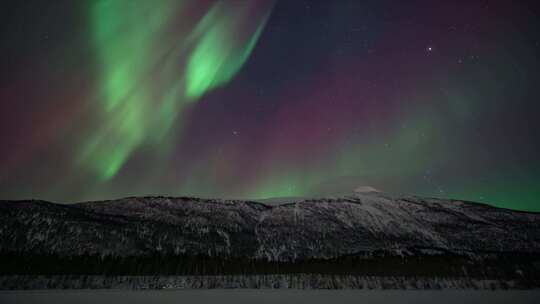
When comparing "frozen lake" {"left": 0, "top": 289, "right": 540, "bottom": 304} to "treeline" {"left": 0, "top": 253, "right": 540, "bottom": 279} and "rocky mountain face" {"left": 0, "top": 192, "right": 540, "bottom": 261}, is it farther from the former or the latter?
"rocky mountain face" {"left": 0, "top": 192, "right": 540, "bottom": 261}

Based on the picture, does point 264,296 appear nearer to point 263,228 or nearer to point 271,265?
point 271,265

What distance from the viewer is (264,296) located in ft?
130

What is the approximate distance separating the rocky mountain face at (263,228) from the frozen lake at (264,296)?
20.2 feet

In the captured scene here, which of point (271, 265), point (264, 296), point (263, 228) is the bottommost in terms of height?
point (264, 296)

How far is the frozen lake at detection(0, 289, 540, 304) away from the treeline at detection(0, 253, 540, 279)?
10.8ft

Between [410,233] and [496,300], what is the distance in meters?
18.4

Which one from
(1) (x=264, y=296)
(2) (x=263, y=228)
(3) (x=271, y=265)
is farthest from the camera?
(2) (x=263, y=228)

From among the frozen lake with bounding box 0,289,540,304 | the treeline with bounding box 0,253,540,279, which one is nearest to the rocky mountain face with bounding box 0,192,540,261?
the treeline with bounding box 0,253,540,279

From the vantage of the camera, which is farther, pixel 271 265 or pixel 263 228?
pixel 263 228

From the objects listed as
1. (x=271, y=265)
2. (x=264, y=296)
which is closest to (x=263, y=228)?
(x=271, y=265)

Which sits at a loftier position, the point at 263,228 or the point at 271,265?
the point at 263,228

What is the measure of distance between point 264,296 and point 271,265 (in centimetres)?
800

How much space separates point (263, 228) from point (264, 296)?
16838 millimetres

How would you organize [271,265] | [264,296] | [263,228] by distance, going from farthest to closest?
[263,228]
[271,265]
[264,296]
